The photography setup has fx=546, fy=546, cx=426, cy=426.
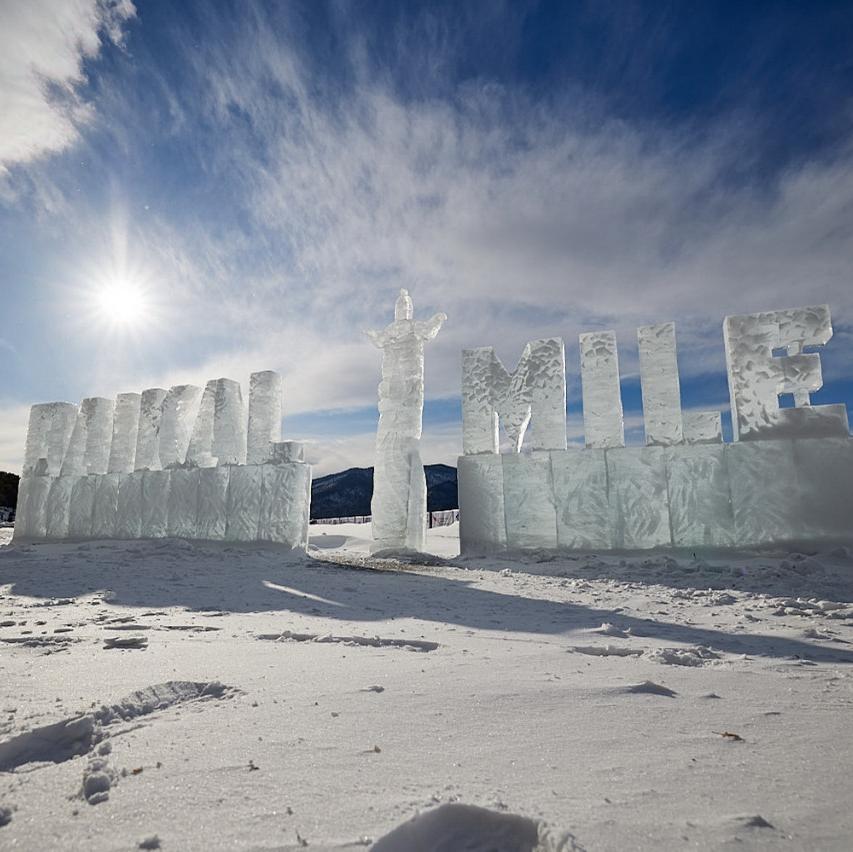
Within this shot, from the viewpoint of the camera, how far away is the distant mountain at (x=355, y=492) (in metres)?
37.2

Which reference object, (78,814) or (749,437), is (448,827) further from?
(749,437)

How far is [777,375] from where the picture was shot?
7000 millimetres

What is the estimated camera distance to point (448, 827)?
3.19 feet

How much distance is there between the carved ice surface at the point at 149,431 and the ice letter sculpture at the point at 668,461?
6.06 metres

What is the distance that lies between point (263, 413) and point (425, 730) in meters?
8.42

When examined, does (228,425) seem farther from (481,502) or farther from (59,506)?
(481,502)

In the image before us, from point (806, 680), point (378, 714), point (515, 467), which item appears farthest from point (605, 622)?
point (515, 467)

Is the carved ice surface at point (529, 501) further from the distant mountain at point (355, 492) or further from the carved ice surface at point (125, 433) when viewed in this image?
the distant mountain at point (355, 492)

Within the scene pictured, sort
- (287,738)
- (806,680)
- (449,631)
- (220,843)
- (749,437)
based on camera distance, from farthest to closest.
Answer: (749,437) → (449,631) → (806,680) → (287,738) → (220,843)

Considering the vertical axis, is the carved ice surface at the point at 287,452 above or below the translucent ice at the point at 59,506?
above

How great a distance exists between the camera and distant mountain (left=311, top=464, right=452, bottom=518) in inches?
1463

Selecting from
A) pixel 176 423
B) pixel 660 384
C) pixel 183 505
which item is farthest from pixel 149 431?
pixel 660 384

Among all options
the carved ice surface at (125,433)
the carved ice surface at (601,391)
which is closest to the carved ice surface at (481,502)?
the carved ice surface at (601,391)

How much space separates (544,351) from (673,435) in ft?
7.08
